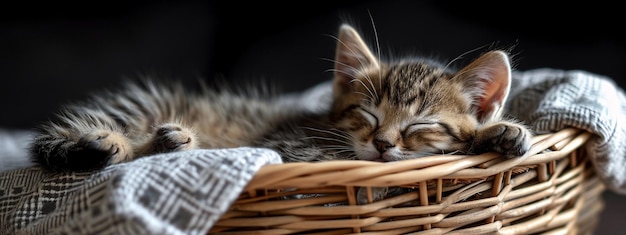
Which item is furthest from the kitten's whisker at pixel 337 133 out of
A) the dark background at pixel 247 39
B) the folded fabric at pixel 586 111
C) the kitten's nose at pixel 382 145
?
Answer: the dark background at pixel 247 39

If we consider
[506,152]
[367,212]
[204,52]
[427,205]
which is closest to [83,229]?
[367,212]

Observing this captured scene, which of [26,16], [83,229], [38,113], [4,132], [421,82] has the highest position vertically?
[26,16]

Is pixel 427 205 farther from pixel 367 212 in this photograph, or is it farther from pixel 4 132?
pixel 4 132

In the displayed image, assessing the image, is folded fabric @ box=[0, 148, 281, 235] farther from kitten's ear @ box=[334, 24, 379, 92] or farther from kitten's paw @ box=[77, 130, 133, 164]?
kitten's ear @ box=[334, 24, 379, 92]

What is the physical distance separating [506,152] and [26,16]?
74.9 inches

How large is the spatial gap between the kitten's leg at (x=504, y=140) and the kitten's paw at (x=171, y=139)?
58 cm

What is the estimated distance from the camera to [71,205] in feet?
3.27

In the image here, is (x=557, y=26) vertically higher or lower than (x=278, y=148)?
higher

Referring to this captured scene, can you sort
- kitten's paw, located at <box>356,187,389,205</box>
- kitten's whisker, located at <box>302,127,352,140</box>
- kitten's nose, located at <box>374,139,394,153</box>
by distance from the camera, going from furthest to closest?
kitten's whisker, located at <box>302,127,352,140</box> < kitten's nose, located at <box>374,139,394,153</box> < kitten's paw, located at <box>356,187,389,205</box>

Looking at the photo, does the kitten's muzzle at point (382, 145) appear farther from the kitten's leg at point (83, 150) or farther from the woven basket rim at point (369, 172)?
the kitten's leg at point (83, 150)

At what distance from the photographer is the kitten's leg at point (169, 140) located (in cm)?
122

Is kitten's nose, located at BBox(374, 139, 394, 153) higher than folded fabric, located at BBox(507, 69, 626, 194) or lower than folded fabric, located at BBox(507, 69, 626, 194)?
lower

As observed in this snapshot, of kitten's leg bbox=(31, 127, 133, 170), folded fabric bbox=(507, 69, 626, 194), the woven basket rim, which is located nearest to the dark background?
folded fabric bbox=(507, 69, 626, 194)

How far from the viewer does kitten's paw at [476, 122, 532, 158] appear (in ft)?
3.57
